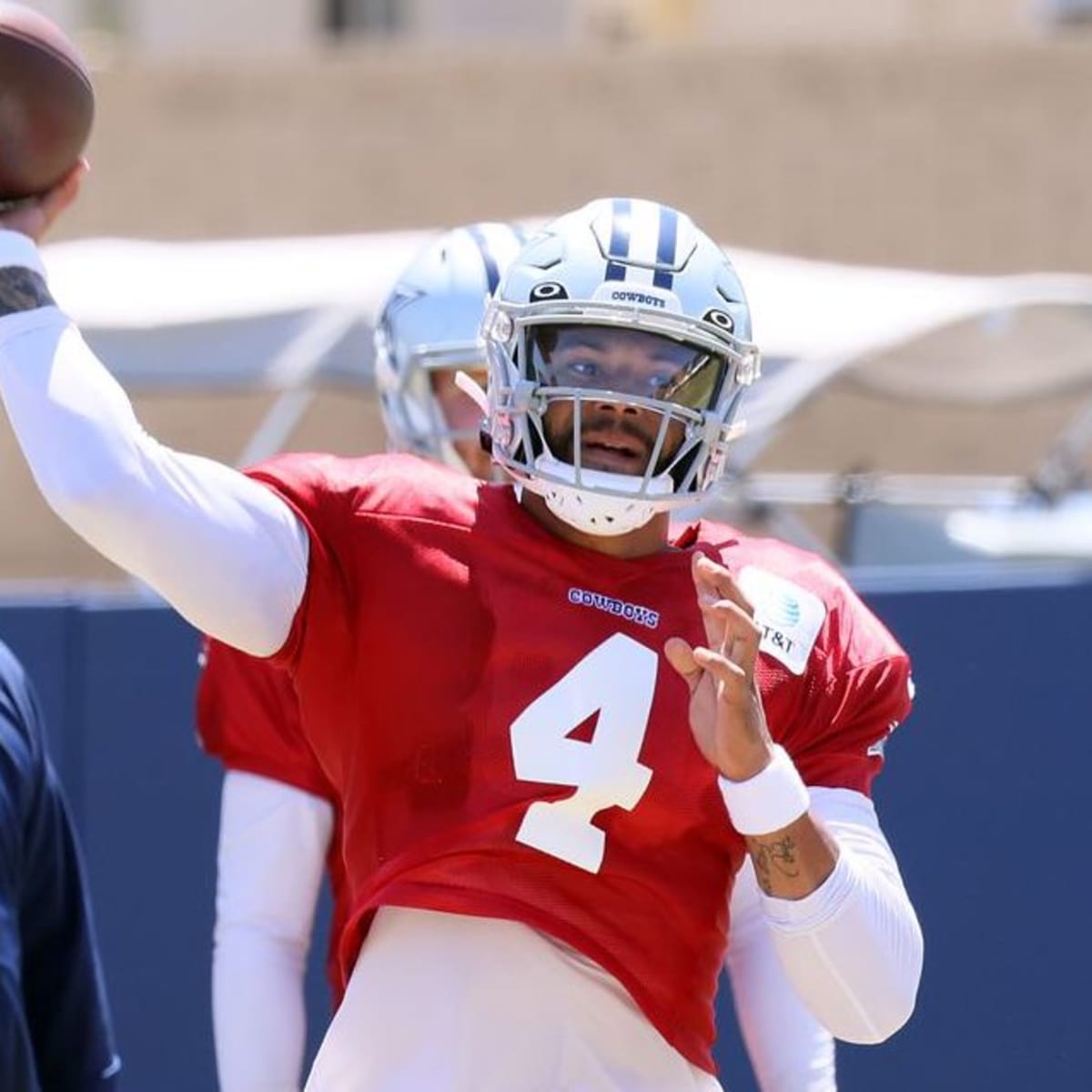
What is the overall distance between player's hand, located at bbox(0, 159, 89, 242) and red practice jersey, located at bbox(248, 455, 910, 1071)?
361mm

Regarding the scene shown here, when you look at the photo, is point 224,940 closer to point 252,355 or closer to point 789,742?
point 789,742

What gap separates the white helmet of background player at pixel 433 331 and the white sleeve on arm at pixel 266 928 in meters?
0.79

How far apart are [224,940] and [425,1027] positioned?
0.73 meters

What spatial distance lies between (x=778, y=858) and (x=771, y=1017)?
0.70 m

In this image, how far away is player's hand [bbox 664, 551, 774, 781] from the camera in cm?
258

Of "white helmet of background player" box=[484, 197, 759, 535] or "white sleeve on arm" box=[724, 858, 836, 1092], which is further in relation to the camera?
"white sleeve on arm" box=[724, 858, 836, 1092]

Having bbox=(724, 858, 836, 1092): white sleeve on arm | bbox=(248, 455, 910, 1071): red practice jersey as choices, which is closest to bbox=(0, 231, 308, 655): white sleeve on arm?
bbox=(248, 455, 910, 1071): red practice jersey

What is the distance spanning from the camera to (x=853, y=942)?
2.66 meters

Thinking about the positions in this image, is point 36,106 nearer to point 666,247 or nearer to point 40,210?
point 40,210

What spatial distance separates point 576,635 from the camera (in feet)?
9.23

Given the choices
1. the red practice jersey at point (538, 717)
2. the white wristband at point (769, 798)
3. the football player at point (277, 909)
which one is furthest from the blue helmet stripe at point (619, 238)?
the football player at point (277, 909)

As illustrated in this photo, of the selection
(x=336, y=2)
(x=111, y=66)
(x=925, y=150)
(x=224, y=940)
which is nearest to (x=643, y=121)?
(x=925, y=150)

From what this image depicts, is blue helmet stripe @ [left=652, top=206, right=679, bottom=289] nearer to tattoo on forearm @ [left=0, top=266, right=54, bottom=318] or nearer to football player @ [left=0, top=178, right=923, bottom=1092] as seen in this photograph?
football player @ [left=0, top=178, right=923, bottom=1092]

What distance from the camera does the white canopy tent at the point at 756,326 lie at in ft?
26.6
